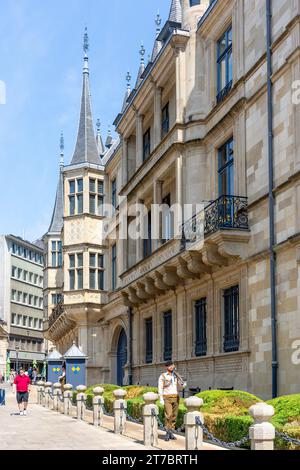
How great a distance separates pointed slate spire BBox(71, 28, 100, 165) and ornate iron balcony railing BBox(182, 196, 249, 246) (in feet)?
69.0

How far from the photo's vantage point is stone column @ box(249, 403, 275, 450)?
406 inches

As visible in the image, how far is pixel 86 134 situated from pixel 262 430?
3577cm

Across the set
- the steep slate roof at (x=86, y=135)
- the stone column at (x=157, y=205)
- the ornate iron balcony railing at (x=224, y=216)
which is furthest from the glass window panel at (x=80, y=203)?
the ornate iron balcony railing at (x=224, y=216)

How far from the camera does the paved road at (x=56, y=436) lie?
15008 mm

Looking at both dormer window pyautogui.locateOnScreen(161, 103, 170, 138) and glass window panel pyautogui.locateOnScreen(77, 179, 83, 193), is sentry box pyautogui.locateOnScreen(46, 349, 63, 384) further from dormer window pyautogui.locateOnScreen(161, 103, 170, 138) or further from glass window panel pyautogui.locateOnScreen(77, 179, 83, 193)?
dormer window pyautogui.locateOnScreen(161, 103, 170, 138)

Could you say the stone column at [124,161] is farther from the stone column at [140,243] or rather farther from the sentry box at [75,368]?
the sentry box at [75,368]

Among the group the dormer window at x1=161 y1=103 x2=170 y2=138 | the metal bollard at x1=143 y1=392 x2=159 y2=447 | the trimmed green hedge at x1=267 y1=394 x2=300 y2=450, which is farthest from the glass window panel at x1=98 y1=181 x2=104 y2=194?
the trimmed green hedge at x1=267 y1=394 x2=300 y2=450

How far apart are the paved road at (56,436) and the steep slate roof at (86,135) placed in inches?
879

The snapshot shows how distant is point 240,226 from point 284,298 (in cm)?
304

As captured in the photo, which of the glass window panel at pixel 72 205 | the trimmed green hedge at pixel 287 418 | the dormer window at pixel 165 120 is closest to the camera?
the trimmed green hedge at pixel 287 418

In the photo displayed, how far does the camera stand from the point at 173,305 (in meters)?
27.1

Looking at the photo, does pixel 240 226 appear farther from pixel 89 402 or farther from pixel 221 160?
pixel 89 402

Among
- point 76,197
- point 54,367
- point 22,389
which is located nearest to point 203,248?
point 22,389

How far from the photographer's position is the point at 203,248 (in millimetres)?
21719
